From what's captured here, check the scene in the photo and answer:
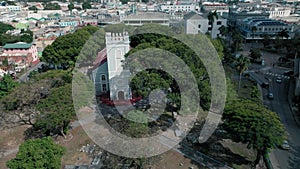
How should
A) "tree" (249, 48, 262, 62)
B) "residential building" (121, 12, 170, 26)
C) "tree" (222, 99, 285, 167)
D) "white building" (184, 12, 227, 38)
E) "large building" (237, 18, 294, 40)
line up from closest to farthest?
"tree" (222, 99, 285, 167), "tree" (249, 48, 262, 62), "white building" (184, 12, 227, 38), "large building" (237, 18, 294, 40), "residential building" (121, 12, 170, 26)

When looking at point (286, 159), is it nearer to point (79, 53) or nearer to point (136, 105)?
point (136, 105)

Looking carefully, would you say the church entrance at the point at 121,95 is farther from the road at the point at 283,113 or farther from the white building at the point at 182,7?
the white building at the point at 182,7

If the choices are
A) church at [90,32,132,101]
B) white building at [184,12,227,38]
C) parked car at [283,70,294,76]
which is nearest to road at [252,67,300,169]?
parked car at [283,70,294,76]

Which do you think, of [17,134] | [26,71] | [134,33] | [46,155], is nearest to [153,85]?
[46,155]

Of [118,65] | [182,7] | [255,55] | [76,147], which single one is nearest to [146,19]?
[255,55]

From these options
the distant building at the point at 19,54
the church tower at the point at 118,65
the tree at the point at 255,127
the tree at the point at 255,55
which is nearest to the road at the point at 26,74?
the distant building at the point at 19,54

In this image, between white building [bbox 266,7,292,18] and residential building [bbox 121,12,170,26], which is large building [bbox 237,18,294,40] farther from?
white building [bbox 266,7,292,18]
